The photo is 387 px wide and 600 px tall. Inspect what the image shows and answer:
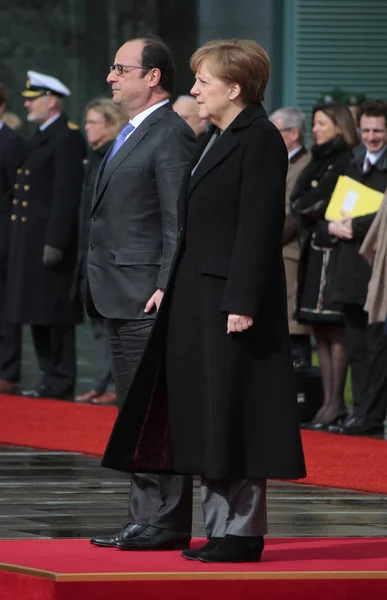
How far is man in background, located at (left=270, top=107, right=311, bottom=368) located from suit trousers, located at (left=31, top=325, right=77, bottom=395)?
1.91 m

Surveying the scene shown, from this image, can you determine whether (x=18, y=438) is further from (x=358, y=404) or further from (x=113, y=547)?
(x=113, y=547)

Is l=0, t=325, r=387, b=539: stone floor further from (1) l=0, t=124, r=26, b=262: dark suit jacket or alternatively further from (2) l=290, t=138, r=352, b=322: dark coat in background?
(1) l=0, t=124, r=26, b=262: dark suit jacket

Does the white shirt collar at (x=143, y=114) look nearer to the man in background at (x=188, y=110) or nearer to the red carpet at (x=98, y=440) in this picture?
the red carpet at (x=98, y=440)

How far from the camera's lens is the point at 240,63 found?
18.5 feet

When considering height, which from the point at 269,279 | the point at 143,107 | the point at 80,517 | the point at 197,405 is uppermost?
the point at 143,107

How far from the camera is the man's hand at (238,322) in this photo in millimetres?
5516

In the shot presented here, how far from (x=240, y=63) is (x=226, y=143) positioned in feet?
0.85

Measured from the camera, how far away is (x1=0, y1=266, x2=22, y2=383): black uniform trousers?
1324cm

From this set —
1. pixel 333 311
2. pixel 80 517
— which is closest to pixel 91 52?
pixel 333 311

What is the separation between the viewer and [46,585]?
5223 mm

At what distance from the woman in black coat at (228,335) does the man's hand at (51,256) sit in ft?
21.8

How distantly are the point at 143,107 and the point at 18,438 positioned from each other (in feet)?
13.5

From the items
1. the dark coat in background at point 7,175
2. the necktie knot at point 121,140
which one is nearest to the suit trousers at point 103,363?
the dark coat in background at point 7,175

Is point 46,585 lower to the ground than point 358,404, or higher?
higher
